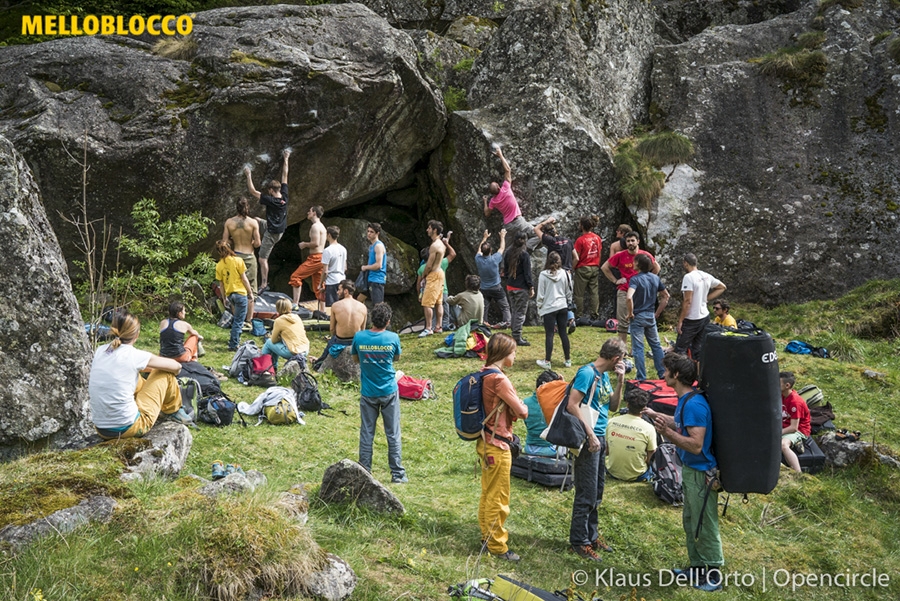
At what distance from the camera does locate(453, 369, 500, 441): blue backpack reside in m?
6.15

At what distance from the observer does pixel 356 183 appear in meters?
16.4

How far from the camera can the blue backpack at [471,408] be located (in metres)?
6.15

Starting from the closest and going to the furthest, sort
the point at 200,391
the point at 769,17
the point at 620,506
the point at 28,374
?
the point at 28,374 → the point at 620,506 → the point at 200,391 → the point at 769,17

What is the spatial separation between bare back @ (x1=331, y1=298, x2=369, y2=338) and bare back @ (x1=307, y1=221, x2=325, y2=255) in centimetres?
437

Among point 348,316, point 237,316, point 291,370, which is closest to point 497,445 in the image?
point 348,316

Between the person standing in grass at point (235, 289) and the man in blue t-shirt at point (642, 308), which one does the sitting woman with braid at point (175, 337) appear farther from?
the man in blue t-shirt at point (642, 308)

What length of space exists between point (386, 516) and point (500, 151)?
1086 cm

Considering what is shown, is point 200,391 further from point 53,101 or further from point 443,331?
point 53,101

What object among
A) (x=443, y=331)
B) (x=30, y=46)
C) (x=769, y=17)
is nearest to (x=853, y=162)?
(x=769, y=17)

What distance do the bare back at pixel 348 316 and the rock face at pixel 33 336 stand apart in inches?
150

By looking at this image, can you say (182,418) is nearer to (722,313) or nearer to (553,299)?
(553,299)

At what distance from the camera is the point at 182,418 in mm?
8211

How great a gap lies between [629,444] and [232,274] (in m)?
7.12

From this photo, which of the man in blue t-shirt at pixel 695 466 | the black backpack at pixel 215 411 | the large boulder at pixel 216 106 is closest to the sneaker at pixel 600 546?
the man in blue t-shirt at pixel 695 466
